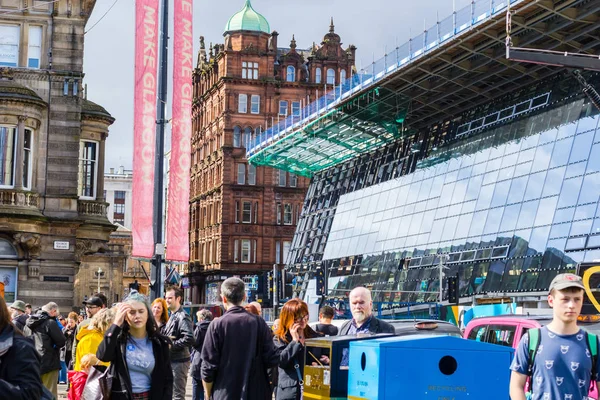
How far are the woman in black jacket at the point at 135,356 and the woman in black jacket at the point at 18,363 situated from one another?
3.53 metres

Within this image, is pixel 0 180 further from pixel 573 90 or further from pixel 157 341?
pixel 157 341

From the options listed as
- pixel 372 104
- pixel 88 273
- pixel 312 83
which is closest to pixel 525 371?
pixel 372 104

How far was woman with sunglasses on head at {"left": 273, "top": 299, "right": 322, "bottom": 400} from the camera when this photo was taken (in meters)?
10.2

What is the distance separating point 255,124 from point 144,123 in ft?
240

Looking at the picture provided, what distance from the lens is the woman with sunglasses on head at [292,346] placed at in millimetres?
10219

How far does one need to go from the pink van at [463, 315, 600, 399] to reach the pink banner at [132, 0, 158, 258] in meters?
6.36

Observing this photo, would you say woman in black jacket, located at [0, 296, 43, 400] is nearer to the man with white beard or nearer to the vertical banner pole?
the man with white beard

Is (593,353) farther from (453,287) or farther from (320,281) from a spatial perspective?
(320,281)

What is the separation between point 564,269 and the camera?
39250 mm

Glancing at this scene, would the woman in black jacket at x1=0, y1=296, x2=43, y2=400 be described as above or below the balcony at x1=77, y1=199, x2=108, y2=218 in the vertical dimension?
below

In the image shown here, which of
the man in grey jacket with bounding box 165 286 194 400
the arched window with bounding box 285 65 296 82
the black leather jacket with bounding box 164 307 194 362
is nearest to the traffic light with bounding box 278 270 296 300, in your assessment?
the man in grey jacket with bounding box 165 286 194 400

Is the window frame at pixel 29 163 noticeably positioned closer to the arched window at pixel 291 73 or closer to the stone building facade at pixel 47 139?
the stone building facade at pixel 47 139

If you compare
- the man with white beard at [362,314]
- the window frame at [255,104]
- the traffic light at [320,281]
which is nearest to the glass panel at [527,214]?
the traffic light at [320,281]

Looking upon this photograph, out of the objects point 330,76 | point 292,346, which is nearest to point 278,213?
point 330,76
